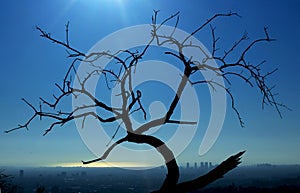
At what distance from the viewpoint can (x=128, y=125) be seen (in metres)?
3.77

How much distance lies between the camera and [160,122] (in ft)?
12.5

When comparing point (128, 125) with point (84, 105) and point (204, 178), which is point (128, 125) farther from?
point (204, 178)

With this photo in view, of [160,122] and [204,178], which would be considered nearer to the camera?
[204,178]

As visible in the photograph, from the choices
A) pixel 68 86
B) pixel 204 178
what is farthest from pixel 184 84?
pixel 68 86

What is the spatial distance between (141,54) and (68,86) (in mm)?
929

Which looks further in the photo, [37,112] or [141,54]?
[141,54]

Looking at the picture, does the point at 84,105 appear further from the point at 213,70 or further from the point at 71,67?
the point at 213,70

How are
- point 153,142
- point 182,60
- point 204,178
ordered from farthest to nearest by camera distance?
point 182,60 → point 153,142 → point 204,178

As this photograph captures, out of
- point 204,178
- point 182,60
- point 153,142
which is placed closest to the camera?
point 204,178

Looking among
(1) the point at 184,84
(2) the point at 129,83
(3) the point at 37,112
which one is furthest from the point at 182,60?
(3) the point at 37,112

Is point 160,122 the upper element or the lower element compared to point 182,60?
lower

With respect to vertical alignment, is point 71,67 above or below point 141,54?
below

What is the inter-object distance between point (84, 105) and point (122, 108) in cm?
47

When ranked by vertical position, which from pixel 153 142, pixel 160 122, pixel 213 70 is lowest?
pixel 153 142
